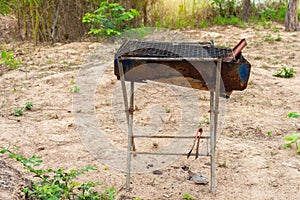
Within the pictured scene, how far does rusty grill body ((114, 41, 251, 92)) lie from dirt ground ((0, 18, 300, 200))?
2.96 feet

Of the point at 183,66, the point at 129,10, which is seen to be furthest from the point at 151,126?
the point at 129,10

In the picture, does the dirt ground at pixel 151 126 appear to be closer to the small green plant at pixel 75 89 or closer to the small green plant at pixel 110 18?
the small green plant at pixel 75 89

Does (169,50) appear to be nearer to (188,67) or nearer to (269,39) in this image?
(188,67)

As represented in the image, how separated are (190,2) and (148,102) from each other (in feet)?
18.9

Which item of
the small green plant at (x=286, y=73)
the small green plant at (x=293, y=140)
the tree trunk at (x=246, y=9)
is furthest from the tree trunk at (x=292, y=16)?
the small green plant at (x=293, y=140)

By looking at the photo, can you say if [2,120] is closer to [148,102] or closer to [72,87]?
[72,87]

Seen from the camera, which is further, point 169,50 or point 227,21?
point 227,21

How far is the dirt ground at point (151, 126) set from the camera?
322 cm

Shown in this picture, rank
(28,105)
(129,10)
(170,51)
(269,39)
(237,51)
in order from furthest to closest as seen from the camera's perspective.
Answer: (129,10), (269,39), (28,105), (170,51), (237,51)

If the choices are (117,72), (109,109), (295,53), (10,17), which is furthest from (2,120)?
(10,17)

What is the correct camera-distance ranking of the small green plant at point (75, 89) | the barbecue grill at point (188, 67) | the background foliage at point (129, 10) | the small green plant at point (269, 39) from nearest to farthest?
the barbecue grill at point (188, 67), the small green plant at point (75, 89), the small green plant at point (269, 39), the background foliage at point (129, 10)

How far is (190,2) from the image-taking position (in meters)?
10.3

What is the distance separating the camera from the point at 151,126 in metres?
4.47

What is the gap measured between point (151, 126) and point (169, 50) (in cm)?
165
